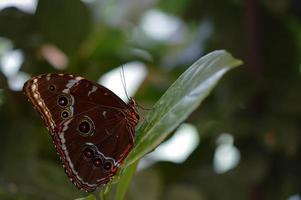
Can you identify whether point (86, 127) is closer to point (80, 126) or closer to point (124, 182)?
point (80, 126)

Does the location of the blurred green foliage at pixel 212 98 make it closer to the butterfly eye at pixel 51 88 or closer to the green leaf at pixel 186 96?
the butterfly eye at pixel 51 88

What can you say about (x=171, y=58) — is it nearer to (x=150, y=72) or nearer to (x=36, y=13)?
(x=150, y=72)

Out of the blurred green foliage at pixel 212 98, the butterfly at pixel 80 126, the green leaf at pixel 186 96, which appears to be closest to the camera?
the green leaf at pixel 186 96

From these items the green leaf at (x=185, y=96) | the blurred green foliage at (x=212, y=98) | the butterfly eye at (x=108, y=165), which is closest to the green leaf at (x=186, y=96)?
the green leaf at (x=185, y=96)

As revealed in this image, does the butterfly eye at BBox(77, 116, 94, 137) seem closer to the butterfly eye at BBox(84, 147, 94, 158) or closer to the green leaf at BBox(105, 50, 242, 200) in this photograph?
the butterfly eye at BBox(84, 147, 94, 158)

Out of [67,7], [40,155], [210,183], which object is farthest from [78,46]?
[210,183]

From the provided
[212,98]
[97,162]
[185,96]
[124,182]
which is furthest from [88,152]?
[212,98]

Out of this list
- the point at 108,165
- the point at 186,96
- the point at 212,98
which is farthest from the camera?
the point at 212,98
